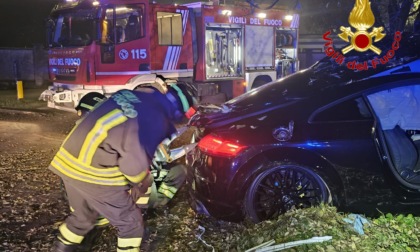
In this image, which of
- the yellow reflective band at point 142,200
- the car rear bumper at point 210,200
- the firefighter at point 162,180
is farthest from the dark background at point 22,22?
the yellow reflective band at point 142,200

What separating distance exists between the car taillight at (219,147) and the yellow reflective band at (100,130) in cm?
120

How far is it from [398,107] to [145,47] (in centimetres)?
589

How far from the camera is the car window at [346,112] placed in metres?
3.64

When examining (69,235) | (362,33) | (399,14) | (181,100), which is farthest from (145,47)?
(399,14)

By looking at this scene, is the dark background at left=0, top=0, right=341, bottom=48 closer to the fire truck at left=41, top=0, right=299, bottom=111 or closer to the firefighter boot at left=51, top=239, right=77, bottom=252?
the fire truck at left=41, top=0, right=299, bottom=111

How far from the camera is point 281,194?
3717 millimetres

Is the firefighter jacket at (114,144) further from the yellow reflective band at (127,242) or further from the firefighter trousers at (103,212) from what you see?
the yellow reflective band at (127,242)

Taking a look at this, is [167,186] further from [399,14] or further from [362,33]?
[399,14]

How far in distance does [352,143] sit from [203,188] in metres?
1.32

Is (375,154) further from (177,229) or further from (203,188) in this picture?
(177,229)

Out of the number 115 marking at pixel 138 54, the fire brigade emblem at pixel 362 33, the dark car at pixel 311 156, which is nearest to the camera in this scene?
the dark car at pixel 311 156

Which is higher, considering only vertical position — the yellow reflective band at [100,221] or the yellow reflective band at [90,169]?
the yellow reflective band at [90,169]

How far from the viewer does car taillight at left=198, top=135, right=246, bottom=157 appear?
3.61m

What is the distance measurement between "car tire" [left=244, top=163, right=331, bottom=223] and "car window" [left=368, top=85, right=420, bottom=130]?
3.32 ft
